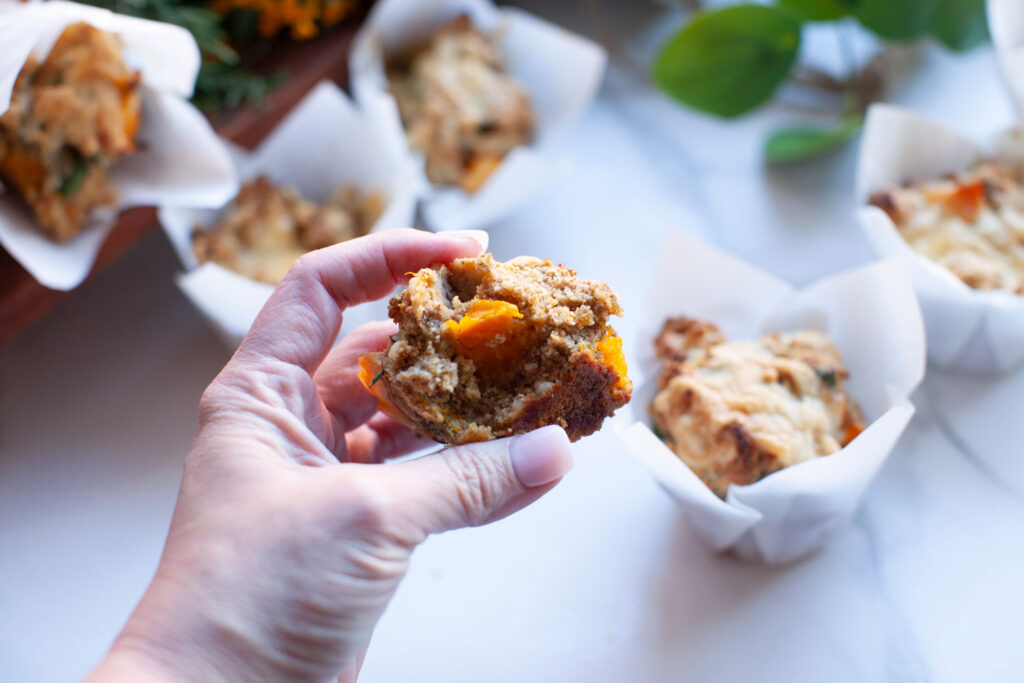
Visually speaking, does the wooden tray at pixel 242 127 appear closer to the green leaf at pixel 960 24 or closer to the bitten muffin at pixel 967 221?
the bitten muffin at pixel 967 221

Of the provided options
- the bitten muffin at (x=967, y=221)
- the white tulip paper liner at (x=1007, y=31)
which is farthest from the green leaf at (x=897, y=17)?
the bitten muffin at (x=967, y=221)

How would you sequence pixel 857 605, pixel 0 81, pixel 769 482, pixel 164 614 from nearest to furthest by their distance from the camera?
pixel 164 614, pixel 769 482, pixel 0 81, pixel 857 605

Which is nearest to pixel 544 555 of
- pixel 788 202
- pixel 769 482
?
pixel 769 482

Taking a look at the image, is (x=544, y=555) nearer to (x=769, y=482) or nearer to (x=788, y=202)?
(x=769, y=482)

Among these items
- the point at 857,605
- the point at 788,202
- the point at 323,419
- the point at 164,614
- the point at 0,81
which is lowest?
the point at 857,605

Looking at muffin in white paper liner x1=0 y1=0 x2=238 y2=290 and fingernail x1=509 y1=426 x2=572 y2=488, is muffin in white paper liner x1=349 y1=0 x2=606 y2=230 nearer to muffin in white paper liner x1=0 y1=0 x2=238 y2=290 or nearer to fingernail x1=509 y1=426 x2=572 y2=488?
muffin in white paper liner x1=0 y1=0 x2=238 y2=290

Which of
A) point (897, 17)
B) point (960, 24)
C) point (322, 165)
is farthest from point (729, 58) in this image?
point (322, 165)
